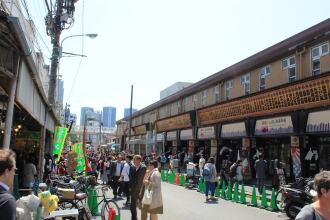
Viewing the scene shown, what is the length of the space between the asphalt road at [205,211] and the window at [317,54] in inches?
312

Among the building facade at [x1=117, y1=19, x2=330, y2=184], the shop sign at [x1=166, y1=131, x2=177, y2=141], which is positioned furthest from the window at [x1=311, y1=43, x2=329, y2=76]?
the shop sign at [x1=166, y1=131, x2=177, y2=141]

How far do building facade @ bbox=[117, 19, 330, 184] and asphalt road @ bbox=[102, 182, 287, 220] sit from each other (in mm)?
5141

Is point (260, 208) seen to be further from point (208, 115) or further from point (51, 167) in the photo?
point (208, 115)

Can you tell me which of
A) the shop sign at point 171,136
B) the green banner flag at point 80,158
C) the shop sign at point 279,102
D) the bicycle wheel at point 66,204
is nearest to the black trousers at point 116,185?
the green banner flag at point 80,158

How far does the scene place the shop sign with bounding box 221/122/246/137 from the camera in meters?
24.8

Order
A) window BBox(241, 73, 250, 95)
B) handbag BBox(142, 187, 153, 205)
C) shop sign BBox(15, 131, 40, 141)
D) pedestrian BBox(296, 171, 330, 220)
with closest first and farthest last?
pedestrian BBox(296, 171, 330, 220)
handbag BBox(142, 187, 153, 205)
shop sign BBox(15, 131, 40, 141)
window BBox(241, 73, 250, 95)

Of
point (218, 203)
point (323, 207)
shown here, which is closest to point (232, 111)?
point (218, 203)

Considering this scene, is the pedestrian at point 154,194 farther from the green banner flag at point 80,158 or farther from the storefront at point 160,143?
the storefront at point 160,143

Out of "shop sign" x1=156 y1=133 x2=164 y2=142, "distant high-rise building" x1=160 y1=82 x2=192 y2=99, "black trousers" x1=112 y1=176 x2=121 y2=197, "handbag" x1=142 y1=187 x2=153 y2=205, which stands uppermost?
"distant high-rise building" x1=160 y1=82 x2=192 y2=99

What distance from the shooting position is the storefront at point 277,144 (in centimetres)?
1958

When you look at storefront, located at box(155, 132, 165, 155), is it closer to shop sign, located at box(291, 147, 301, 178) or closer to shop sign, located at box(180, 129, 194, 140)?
shop sign, located at box(180, 129, 194, 140)

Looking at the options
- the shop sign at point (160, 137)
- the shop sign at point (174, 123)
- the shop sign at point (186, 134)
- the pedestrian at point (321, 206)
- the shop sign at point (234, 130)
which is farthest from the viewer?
the shop sign at point (160, 137)

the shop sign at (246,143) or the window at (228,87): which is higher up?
the window at (228,87)

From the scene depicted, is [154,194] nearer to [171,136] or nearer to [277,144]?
[277,144]
